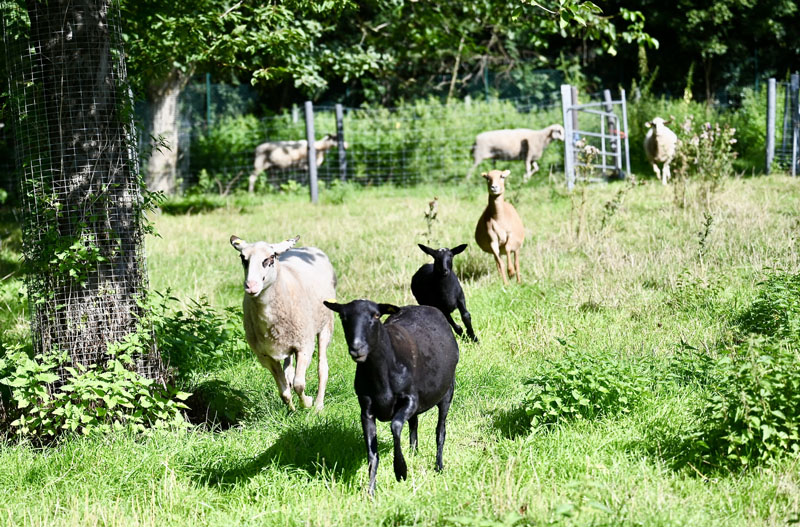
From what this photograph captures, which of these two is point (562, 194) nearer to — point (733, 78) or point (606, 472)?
point (606, 472)

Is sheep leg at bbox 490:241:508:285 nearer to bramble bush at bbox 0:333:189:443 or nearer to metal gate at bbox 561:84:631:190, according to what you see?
bramble bush at bbox 0:333:189:443

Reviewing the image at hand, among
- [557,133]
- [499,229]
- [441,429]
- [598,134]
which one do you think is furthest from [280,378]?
[557,133]

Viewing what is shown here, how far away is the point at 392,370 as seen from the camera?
4453 millimetres

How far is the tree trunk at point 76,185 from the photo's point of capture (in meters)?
5.83

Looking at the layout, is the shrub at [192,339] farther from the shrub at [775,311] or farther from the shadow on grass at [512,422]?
the shrub at [775,311]

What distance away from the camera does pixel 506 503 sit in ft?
13.2

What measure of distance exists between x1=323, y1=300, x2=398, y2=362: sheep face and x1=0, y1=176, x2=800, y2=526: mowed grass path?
0.80 meters

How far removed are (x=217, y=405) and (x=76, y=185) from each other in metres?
1.86

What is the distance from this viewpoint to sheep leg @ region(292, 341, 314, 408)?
6.06m

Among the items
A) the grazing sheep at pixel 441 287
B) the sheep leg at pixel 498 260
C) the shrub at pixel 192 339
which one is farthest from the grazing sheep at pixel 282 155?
the grazing sheep at pixel 441 287

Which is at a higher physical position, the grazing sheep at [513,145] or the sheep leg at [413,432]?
the grazing sheep at [513,145]

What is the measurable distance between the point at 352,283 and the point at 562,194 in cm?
608

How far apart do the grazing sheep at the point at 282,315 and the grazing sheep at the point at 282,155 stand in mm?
14228

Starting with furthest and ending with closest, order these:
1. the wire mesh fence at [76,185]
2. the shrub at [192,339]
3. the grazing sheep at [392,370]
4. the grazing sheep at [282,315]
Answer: the shrub at [192,339] < the wire mesh fence at [76,185] < the grazing sheep at [282,315] < the grazing sheep at [392,370]
